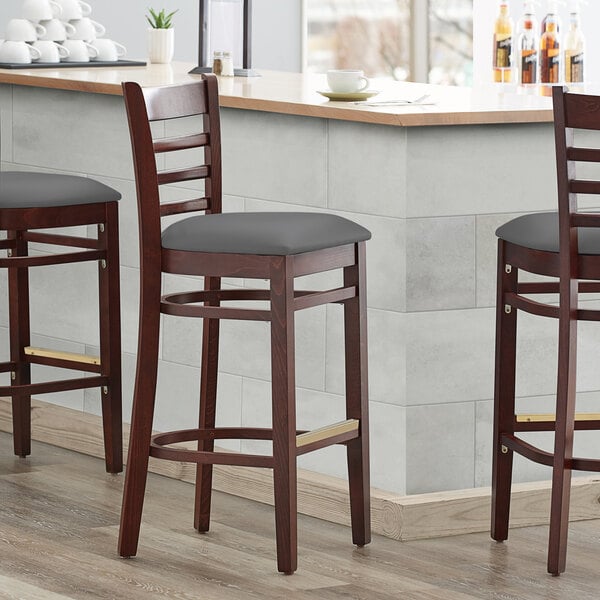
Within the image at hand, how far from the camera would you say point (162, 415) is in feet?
12.4

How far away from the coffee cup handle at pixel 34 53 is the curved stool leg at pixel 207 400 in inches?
55.4

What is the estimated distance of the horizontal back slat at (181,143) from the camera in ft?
9.67

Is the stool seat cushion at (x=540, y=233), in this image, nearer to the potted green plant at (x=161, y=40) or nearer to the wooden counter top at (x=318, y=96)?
the wooden counter top at (x=318, y=96)

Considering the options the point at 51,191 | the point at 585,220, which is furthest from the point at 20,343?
the point at 585,220

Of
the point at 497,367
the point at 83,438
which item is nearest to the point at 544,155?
the point at 497,367

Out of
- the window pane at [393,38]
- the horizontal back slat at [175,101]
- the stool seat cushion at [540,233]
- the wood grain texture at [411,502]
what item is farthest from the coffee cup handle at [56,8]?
the window pane at [393,38]

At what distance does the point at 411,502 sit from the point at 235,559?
428 mm

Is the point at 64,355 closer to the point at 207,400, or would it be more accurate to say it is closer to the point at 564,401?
the point at 207,400

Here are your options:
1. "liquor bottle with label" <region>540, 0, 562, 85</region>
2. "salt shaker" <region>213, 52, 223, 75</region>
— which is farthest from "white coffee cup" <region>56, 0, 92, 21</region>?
"liquor bottle with label" <region>540, 0, 562, 85</region>

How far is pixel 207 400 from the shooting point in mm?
3141

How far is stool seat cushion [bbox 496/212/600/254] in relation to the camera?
9.11 feet

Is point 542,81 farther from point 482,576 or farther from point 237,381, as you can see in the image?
point 482,576

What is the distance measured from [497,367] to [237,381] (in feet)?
2.53

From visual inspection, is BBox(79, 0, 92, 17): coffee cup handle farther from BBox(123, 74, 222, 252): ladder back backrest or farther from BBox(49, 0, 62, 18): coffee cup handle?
BBox(123, 74, 222, 252): ladder back backrest
